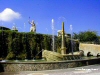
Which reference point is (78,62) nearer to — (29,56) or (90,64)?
(90,64)

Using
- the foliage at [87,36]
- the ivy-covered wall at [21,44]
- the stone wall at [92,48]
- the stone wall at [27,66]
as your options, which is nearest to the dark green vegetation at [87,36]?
the foliage at [87,36]

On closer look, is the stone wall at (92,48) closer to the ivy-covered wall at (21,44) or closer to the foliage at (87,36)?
the ivy-covered wall at (21,44)

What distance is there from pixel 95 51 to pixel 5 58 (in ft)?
58.6

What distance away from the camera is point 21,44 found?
30.1 m

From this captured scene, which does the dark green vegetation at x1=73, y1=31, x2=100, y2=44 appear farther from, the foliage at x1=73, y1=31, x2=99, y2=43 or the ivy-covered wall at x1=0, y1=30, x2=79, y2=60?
the ivy-covered wall at x1=0, y1=30, x2=79, y2=60

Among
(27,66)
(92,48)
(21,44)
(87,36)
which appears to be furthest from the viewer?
(87,36)

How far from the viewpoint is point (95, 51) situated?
129 ft

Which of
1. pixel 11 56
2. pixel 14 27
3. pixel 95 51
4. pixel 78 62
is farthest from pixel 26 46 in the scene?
pixel 95 51

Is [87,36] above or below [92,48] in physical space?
above

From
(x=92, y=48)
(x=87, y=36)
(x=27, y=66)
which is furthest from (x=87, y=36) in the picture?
(x=27, y=66)

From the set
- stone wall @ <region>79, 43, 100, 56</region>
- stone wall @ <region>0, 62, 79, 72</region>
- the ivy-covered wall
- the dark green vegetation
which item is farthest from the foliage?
stone wall @ <region>0, 62, 79, 72</region>

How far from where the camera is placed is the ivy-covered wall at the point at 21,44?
28.6m

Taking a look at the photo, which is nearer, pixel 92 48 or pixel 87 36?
pixel 92 48

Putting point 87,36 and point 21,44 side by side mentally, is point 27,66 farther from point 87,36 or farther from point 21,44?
point 87,36
